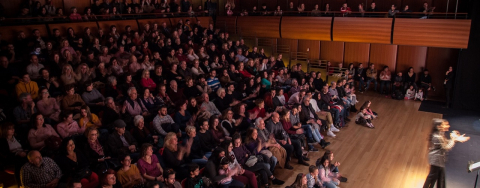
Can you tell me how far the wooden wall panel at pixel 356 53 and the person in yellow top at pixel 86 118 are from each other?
9136 mm

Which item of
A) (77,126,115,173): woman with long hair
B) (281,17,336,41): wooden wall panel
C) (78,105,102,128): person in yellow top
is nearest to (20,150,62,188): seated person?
(77,126,115,173): woman with long hair

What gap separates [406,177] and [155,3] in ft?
28.7

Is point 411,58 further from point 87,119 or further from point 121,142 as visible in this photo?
point 87,119

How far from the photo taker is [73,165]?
4.19m

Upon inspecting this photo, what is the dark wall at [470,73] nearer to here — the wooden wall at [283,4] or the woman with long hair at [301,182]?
the wooden wall at [283,4]

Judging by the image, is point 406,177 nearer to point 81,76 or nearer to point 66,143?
point 66,143

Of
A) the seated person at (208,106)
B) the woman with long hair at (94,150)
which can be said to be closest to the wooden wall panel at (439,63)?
the seated person at (208,106)

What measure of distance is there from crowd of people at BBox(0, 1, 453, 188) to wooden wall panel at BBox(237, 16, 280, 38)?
2940 millimetres

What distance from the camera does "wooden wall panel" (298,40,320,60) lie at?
41.1ft

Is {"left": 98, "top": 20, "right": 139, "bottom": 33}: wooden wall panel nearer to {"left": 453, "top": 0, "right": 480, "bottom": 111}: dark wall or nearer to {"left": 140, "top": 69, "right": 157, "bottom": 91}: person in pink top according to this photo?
{"left": 140, "top": 69, "right": 157, "bottom": 91}: person in pink top

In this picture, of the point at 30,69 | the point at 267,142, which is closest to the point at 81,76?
the point at 30,69

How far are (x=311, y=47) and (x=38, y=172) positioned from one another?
406 inches

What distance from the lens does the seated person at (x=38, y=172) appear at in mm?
3828

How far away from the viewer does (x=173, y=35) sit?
9.48 meters
